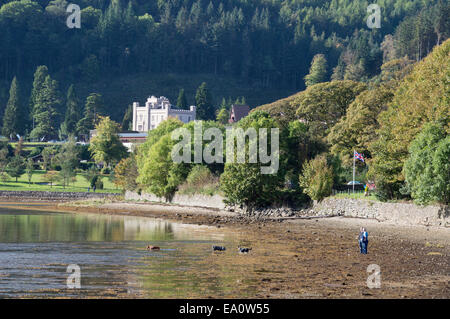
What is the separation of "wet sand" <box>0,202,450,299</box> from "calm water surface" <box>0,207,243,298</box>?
1071mm

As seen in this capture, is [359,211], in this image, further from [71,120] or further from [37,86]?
[37,86]

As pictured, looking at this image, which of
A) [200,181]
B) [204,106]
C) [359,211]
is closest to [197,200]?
[200,181]

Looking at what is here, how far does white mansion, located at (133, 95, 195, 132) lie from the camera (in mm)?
175375

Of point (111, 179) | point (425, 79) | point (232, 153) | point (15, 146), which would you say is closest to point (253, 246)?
point (425, 79)

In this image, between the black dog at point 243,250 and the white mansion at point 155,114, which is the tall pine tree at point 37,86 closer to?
the white mansion at point 155,114

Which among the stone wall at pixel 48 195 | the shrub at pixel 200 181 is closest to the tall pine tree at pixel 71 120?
the stone wall at pixel 48 195

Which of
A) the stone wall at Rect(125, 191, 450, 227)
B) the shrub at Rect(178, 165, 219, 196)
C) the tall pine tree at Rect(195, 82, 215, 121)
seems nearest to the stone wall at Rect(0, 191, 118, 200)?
the shrub at Rect(178, 165, 219, 196)

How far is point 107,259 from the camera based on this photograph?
33.5 m

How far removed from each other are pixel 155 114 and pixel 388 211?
128m

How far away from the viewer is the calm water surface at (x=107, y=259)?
25156 mm

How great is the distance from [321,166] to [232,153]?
31.1 feet

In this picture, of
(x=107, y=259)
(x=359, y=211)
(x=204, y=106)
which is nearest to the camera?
(x=107, y=259)
